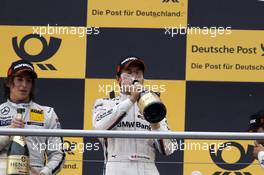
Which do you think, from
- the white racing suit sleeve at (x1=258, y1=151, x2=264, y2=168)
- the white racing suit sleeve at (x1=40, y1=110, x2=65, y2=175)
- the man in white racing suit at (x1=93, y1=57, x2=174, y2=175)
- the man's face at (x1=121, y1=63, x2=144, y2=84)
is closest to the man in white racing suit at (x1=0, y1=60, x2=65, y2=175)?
the white racing suit sleeve at (x1=40, y1=110, x2=65, y2=175)

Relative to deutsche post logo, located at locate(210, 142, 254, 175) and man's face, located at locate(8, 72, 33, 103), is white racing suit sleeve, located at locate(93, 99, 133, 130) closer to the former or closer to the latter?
man's face, located at locate(8, 72, 33, 103)

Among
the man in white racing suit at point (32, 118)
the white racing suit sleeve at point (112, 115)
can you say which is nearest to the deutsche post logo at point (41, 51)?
the man in white racing suit at point (32, 118)

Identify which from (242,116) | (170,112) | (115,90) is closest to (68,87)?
(115,90)

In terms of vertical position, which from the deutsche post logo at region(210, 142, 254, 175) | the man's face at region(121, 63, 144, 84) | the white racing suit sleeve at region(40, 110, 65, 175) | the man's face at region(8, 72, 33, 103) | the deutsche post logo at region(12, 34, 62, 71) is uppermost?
the deutsche post logo at region(12, 34, 62, 71)

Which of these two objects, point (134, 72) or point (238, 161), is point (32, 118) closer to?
point (134, 72)

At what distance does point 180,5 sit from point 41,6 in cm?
75

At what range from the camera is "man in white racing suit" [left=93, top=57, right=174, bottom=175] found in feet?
12.1

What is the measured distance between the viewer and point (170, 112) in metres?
4.86

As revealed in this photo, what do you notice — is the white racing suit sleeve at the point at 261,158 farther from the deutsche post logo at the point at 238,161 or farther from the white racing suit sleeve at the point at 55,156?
the white racing suit sleeve at the point at 55,156

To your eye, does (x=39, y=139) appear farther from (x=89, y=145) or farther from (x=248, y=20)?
(x=248, y=20)

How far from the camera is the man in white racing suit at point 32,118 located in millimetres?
3799

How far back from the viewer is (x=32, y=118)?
3.88 meters

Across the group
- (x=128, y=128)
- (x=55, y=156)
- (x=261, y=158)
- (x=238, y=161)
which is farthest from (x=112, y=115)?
(x=238, y=161)

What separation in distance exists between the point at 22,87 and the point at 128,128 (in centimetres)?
49
